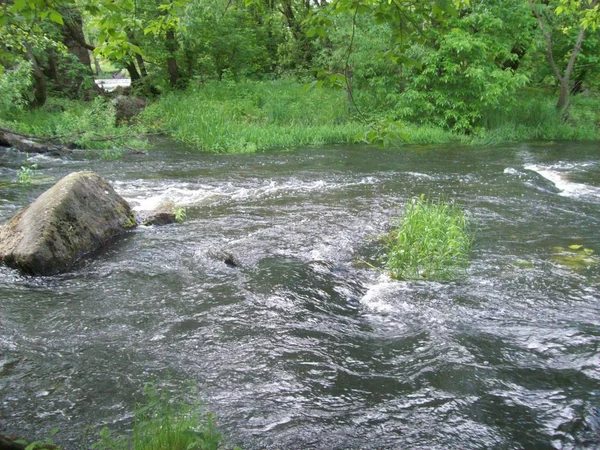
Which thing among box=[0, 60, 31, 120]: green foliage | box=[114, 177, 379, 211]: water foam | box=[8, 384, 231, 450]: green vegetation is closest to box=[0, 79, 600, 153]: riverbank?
box=[0, 60, 31, 120]: green foliage

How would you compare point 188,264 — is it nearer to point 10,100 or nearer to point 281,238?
point 281,238

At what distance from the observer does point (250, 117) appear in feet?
68.8

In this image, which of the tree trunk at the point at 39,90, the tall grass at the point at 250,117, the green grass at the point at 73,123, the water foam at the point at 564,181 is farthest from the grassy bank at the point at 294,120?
the water foam at the point at 564,181

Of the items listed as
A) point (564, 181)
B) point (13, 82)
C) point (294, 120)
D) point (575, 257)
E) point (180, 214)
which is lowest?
point (564, 181)

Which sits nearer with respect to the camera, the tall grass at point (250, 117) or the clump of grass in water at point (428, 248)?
the clump of grass in water at point (428, 248)

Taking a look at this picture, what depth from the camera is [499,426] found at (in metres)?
4.10

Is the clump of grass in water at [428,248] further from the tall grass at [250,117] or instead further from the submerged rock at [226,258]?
the tall grass at [250,117]

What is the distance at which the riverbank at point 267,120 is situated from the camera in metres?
17.6

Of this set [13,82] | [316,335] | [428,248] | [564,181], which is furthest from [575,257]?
[13,82]

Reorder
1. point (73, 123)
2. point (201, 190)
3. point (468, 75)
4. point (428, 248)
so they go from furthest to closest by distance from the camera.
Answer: point (468, 75) < point (73, 123) < point (201, 190) < point (428, 248)

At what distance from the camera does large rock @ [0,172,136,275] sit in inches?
277

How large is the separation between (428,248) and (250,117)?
48.4ft

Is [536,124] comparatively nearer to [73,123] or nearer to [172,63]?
[172,63]

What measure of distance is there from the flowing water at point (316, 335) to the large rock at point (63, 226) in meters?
0.23
